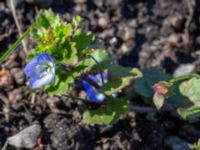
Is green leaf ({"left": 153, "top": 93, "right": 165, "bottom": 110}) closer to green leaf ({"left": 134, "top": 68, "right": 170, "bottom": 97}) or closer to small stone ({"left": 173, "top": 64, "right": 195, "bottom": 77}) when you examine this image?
green leaf ({"left": 134, "top": 68, "right": 170, "bottom": 97})

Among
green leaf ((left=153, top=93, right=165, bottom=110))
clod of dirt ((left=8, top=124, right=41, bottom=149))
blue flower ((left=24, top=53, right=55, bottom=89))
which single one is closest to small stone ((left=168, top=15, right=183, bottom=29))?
green leaf ((left=153, top=93, right=165, bottom=110))

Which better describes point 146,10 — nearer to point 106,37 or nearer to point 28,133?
point 106,37

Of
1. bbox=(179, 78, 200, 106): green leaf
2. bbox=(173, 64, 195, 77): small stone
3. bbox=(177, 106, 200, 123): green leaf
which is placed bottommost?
bbox=(173, 64, 195, 77): small stone

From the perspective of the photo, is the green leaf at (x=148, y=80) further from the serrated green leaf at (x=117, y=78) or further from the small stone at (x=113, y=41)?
the small stone at (x=113, y=41)

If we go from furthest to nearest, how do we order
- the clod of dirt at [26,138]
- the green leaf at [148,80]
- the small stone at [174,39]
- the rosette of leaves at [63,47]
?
the small stone at [174,39]
the green leaf at [148,80]
the clod of dirt at [26,138]
the rosette of leaves at [63,47]

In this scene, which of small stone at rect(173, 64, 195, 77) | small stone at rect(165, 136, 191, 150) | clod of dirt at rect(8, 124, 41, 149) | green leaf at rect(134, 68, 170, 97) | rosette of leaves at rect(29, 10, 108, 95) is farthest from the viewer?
small stone at rect(173, 64, 195, 77)

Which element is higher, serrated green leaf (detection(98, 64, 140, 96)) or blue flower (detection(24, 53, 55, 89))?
blue flower (detection(24, 53, 55, 89))

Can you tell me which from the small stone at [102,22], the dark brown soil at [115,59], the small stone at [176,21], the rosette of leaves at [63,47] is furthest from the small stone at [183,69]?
the rosette of leaves at [63,47]

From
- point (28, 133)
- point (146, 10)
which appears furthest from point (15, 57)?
point (146, 10)
